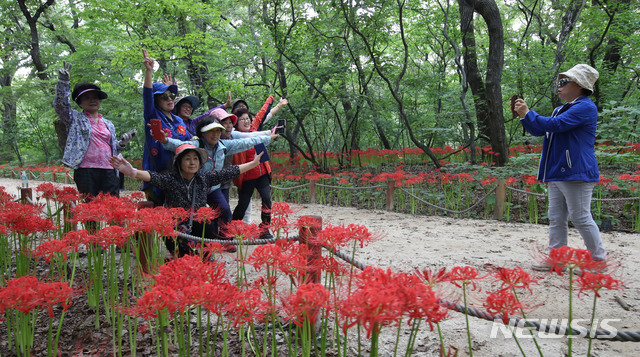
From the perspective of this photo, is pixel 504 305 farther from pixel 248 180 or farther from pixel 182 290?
pixel 248 180

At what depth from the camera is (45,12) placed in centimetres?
1188

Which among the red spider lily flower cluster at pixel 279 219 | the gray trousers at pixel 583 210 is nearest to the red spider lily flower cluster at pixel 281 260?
the red spider lily flower cluster at pixel 279 219

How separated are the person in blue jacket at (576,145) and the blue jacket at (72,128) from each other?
412 cm

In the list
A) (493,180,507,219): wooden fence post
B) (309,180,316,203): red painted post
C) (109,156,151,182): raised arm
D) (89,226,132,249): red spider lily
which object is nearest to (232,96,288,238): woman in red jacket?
(109,156,151,182): raised arm

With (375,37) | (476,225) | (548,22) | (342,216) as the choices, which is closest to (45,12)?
(375,37)

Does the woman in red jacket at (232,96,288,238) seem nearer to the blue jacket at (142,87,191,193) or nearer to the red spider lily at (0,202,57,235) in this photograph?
the blue jacket at (142,87,191,193)

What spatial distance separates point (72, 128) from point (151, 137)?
2.83 feet

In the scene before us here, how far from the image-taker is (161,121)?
3385mm

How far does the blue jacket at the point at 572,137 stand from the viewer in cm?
288

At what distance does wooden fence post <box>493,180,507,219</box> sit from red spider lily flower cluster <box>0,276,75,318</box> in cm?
601

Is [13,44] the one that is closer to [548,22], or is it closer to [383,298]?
[383,298]

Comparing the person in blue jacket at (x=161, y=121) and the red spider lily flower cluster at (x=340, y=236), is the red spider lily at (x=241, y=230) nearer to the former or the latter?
the red spider lily flower cluster at (x=340, y=236)

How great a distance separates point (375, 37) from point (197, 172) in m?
6.24

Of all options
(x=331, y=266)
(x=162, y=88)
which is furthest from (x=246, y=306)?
(x=162, y=88)
